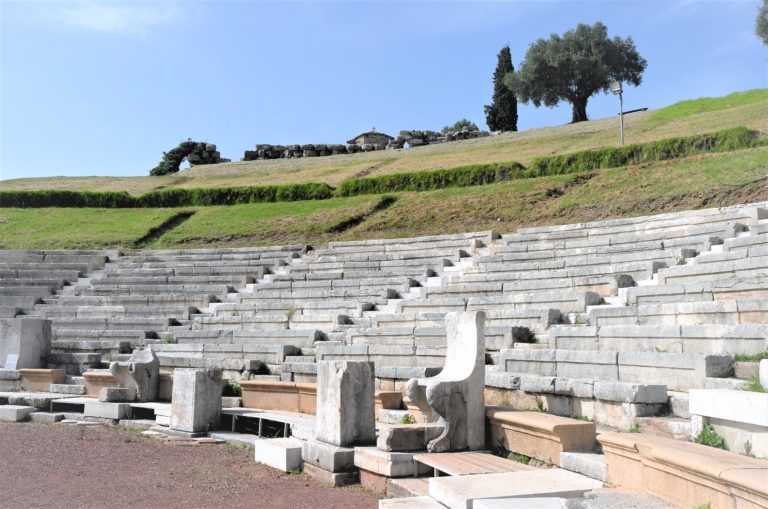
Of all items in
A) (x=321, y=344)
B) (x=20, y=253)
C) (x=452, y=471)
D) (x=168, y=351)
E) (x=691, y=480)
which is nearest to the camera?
(x=691, y=480)

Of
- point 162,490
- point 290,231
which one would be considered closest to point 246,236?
point 290,231

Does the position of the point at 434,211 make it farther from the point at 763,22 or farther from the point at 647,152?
the point at 763,22

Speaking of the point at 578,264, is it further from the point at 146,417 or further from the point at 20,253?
the point at 20,253

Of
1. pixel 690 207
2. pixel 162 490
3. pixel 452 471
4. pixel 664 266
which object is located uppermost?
pixel 690 207

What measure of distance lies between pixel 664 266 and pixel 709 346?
13.7 feet

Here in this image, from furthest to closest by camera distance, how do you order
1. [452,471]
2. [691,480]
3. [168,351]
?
[168,351], [452,471], [691,480]

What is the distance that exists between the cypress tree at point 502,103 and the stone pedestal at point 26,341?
148 ft

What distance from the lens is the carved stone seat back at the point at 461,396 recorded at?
6.53 m

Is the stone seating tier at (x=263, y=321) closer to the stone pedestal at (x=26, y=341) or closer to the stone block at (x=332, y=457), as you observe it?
the stone pedestal at (x=26, y=341)

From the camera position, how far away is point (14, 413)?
11.1 m

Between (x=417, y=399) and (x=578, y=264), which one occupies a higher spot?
(x=578, y=264)

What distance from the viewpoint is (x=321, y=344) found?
1148cm

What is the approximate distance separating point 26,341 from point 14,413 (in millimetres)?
3012

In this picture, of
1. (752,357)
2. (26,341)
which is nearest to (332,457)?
(752,357)
